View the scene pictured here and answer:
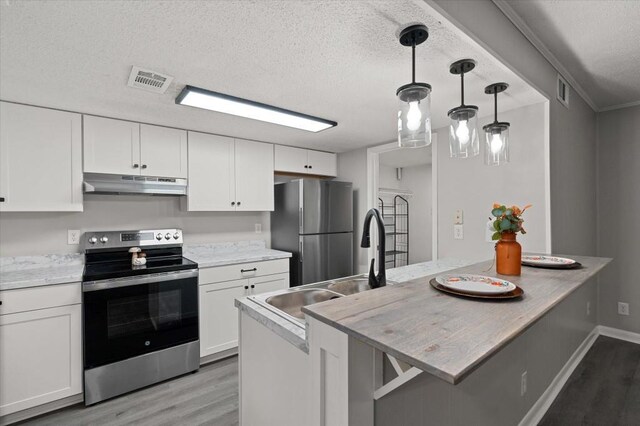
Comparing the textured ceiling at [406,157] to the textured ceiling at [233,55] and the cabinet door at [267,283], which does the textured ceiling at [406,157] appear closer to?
the textured ceiling at [233,55]

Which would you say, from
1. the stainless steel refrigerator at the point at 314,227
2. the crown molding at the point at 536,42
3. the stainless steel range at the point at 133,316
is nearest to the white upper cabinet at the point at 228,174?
the stainless steel refrigerator at the point at 314,227

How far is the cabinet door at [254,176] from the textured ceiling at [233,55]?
0.80m

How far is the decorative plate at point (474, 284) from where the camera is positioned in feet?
3.44

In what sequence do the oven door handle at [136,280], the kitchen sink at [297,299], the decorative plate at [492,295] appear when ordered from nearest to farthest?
1. the decorative plate at [492,295]
2. the kitchen sink at [297,299]
3. the oven door handle at [136,280]

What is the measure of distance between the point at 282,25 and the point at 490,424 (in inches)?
87.2

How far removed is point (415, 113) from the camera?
1268 millimetres

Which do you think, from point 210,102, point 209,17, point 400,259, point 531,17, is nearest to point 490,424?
point 531,17

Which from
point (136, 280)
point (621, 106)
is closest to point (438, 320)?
point (136, 280)

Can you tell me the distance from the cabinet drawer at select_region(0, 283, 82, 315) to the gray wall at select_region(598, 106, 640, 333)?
479 centimetres

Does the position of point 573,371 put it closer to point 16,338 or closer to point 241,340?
point 241,340

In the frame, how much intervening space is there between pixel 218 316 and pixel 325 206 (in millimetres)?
1596

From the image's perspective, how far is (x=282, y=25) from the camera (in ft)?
4.51

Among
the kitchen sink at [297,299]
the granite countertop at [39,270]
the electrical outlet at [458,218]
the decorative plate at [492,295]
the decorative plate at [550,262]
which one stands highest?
the electrical outlet at [458,218]

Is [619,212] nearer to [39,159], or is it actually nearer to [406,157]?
[406,157]
